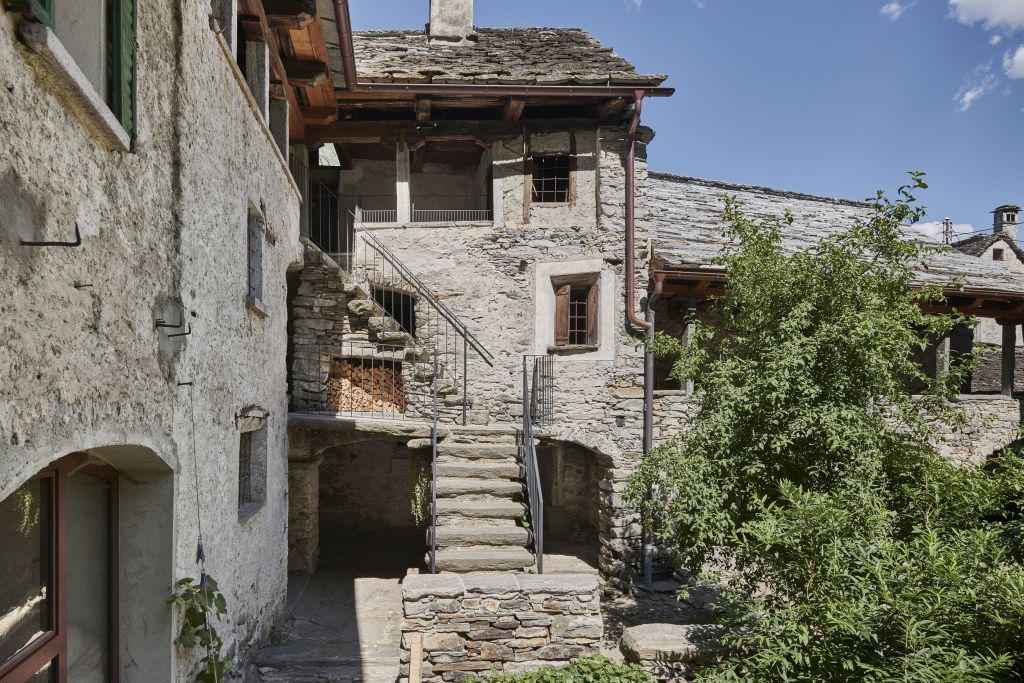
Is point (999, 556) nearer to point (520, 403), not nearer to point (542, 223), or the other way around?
point (520, 403)

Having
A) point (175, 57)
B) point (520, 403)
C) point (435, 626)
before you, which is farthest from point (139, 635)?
point (520, 403)

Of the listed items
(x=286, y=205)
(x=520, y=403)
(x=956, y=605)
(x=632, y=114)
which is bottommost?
(x=956, y=605)

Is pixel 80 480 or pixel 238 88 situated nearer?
pixel 80 480

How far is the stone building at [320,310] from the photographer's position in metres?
2.67

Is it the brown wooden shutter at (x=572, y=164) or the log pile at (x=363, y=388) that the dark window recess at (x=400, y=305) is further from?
the brown wooden shutter at (x=572, y=164)

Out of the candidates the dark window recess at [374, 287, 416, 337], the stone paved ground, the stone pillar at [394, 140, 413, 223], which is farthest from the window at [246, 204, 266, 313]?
the stone pillar at [394, 140, 413, 223]

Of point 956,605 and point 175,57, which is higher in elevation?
point 175,57

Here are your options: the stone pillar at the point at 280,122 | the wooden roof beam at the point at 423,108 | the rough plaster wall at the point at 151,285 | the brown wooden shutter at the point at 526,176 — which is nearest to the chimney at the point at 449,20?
the wooden roof beam at the point at 423,108

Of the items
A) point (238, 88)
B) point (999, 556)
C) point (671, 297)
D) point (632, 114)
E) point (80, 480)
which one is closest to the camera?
point (80, 480)

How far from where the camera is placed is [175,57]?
12.5ft

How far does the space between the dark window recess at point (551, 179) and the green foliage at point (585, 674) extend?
721 cm

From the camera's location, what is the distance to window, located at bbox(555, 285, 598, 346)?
10320 millimetres

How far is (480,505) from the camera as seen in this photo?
7.36 m

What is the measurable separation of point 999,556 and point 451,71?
9354 millimetres
